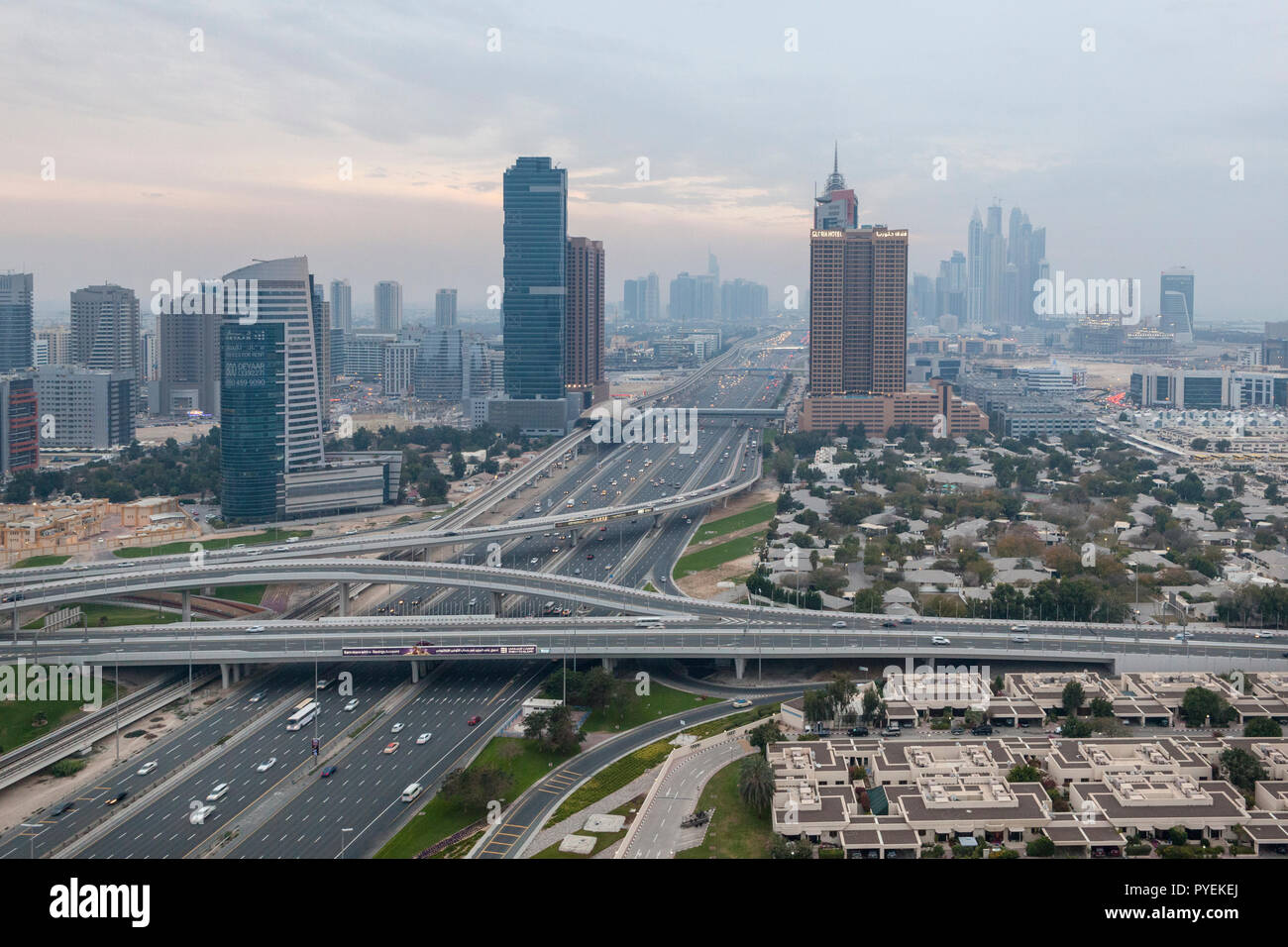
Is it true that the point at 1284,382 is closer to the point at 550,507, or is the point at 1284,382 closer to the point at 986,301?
the point at 550,507

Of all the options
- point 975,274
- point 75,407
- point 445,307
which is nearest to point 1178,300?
point 975,274

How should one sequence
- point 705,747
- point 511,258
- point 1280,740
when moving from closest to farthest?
point 1280,740
point 705,747
point 511,258

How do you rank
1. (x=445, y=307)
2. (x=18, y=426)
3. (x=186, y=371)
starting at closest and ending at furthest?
(x=18, y=426), (x=186, y=371), (x=445, y=307)

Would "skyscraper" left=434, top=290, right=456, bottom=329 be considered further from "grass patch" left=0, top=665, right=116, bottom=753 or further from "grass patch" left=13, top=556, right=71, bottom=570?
"grass patch" left=0, top=665, right=116, bottom=753

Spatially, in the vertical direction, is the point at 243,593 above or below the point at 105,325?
below

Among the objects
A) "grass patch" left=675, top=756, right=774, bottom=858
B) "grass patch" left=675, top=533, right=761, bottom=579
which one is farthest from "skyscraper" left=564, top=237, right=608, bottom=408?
"grass patch" left=675, top=756, right=774, bottom=858

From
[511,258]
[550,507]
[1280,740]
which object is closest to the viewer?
[1280,740]

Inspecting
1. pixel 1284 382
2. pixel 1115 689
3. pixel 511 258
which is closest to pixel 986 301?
pixel 1284 382

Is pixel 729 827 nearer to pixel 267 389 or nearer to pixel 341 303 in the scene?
pixel 267 389
